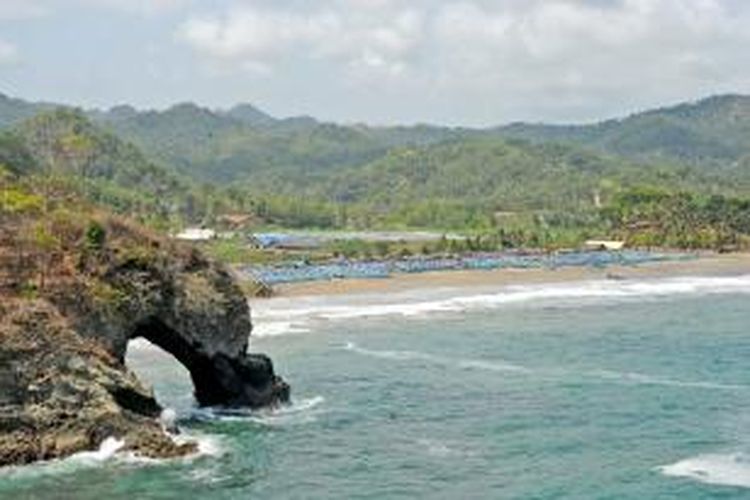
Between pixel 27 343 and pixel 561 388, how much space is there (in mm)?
23812

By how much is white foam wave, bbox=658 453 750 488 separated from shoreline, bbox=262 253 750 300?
8681cm

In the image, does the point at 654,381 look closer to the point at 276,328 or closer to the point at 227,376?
the point at 227,376

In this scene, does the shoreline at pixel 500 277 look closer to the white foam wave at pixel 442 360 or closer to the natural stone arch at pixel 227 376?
the white foam wave at pixel 442 360

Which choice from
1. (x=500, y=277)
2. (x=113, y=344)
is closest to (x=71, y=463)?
(x=113, y=344)

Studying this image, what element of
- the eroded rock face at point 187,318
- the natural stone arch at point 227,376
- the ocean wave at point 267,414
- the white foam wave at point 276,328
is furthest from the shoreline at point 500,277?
the ocean wave at point 267,414

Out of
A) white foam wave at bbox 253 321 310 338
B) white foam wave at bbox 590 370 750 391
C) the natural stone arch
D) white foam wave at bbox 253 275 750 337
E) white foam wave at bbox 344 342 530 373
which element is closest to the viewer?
the natural stone arch

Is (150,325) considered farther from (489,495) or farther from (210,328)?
(489,495)

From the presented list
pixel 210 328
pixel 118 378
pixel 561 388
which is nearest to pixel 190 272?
pixel 210 328

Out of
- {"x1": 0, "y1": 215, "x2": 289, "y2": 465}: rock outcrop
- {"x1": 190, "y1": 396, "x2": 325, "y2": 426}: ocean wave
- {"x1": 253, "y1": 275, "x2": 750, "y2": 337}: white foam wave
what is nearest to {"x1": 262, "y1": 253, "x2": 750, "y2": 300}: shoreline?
{"x1": 253, "y1": 275, "x2": 750, "y2": 337}: white foam wave

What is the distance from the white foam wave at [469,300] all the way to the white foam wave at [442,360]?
12.7 meters

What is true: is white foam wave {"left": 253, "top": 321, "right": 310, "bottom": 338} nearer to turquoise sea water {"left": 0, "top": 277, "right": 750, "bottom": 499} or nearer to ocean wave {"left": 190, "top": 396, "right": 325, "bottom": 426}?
turquoise sea water {"left": 0, "top": 277, "right": 750, "bottom": 499}

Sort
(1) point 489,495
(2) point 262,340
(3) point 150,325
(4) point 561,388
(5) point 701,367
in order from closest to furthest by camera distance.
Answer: (1) point 489,495 → (3) point 150,325 → (4) point 561,388 → (5) point 701,367 → (2) point 262,340

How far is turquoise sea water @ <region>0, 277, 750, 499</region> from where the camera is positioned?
3891cm

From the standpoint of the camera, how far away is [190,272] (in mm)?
50656
